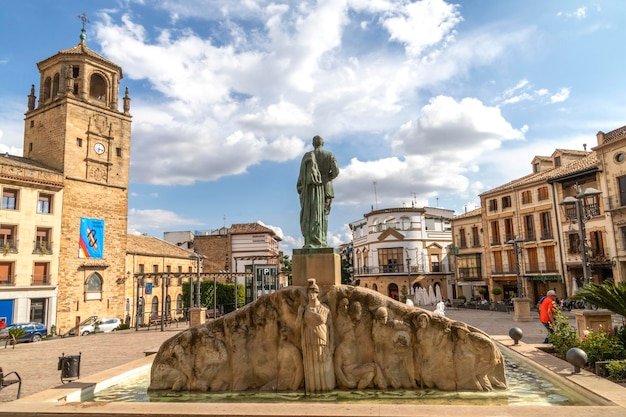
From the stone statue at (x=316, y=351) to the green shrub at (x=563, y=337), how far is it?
5504 millimetres

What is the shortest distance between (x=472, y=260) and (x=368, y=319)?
39.5 meters

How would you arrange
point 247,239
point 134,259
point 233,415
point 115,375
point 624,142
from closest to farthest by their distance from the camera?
point 233,415, point 115,375, point 624,142, point 134,259, point 247,239

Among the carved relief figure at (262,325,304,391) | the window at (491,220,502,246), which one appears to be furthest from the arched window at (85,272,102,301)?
the window at (491,220,502,246)

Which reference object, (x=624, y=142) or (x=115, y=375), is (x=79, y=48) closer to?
(x=115, y=375)

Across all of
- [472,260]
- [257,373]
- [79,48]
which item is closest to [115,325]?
[79,48]

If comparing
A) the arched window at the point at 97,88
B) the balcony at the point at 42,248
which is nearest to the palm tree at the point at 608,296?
the balcony at the point at 42,248

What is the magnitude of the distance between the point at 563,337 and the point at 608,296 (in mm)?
1315

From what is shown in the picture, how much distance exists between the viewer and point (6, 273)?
92.9 ft

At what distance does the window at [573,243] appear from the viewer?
104 ft

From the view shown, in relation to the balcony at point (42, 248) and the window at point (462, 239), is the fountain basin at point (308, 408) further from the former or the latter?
the window at point (462, 239)

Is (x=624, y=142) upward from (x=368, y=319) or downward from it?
upward

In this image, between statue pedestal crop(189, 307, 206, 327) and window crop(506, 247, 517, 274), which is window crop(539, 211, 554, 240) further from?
statue pedestal crop(189, 307, 206, 327)

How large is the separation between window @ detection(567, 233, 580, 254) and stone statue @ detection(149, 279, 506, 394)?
97.6 ft

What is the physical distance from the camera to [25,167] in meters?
29.8
